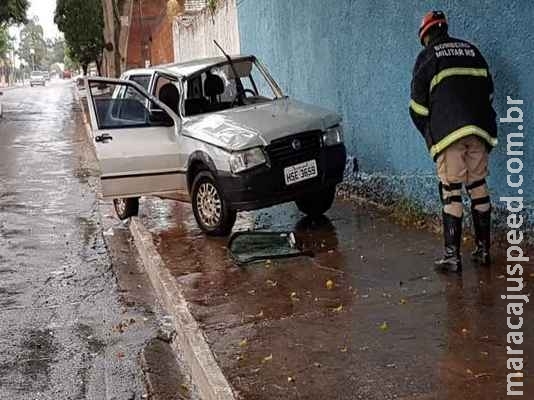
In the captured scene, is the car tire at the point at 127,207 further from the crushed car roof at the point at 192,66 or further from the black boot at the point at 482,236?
the black boot at the point at 482,236

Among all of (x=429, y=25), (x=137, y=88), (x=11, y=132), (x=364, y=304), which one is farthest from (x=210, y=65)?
(x=11, y=132)

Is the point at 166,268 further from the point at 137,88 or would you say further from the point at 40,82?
the point at 40,82

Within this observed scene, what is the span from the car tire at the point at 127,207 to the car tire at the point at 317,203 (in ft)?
8.05

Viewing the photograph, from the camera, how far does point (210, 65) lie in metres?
9.33

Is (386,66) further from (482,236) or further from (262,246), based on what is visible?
(482,236)

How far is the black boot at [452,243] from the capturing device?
6199 mm

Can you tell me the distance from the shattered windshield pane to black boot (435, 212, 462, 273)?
163 cm

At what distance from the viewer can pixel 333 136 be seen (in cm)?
848

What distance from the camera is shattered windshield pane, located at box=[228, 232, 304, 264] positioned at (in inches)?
292

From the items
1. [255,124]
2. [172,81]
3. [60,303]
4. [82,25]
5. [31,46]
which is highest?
[31,46]

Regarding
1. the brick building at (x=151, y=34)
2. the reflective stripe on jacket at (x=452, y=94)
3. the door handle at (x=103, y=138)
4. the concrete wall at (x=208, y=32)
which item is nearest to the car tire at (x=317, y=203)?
the door handle at (x=103, y=138)

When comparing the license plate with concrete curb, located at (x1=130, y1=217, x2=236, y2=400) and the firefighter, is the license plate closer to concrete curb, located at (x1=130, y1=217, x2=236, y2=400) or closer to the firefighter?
concrete curb, located at (x1=130, y1=217, x2=236, y2=400)

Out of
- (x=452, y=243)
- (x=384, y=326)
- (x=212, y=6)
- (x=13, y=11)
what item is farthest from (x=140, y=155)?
(x=13, y=11)

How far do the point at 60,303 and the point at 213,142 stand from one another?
2247 mm
